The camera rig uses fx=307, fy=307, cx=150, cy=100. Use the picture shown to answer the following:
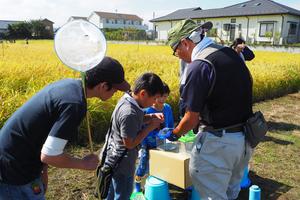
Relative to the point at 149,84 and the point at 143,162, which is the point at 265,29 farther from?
the point at 149,84

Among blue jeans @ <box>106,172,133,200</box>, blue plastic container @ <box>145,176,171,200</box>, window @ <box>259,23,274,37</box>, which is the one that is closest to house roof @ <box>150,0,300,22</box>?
window @ <box>259,23,274,37</box>

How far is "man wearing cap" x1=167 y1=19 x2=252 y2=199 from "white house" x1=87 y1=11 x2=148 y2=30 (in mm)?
70244

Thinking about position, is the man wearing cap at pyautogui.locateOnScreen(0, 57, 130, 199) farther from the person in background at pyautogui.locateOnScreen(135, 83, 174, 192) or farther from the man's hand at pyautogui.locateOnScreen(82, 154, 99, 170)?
the person in background at pyautogui.locateOnScreen(135, 83, 174, 192)

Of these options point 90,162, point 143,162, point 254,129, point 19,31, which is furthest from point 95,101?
point 19,31

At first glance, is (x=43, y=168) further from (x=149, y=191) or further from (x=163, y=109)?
(x=163, y=109)

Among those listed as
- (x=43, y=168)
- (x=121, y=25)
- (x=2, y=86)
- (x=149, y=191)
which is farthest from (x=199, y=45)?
(x=121, y=25)

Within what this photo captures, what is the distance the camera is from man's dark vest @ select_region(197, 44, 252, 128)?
83.2 inches

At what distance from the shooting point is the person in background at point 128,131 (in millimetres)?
2244

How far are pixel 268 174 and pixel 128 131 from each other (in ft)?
9.24

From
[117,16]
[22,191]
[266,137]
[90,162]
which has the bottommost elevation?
[266,137]

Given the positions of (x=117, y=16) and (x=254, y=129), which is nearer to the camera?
(x=254, y=129)

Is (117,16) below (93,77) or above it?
above

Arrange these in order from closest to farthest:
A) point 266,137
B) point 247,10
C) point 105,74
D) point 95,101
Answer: point 105,74
point 95,101
point 266,137
point 247,10

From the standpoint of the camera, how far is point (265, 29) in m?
37.0
